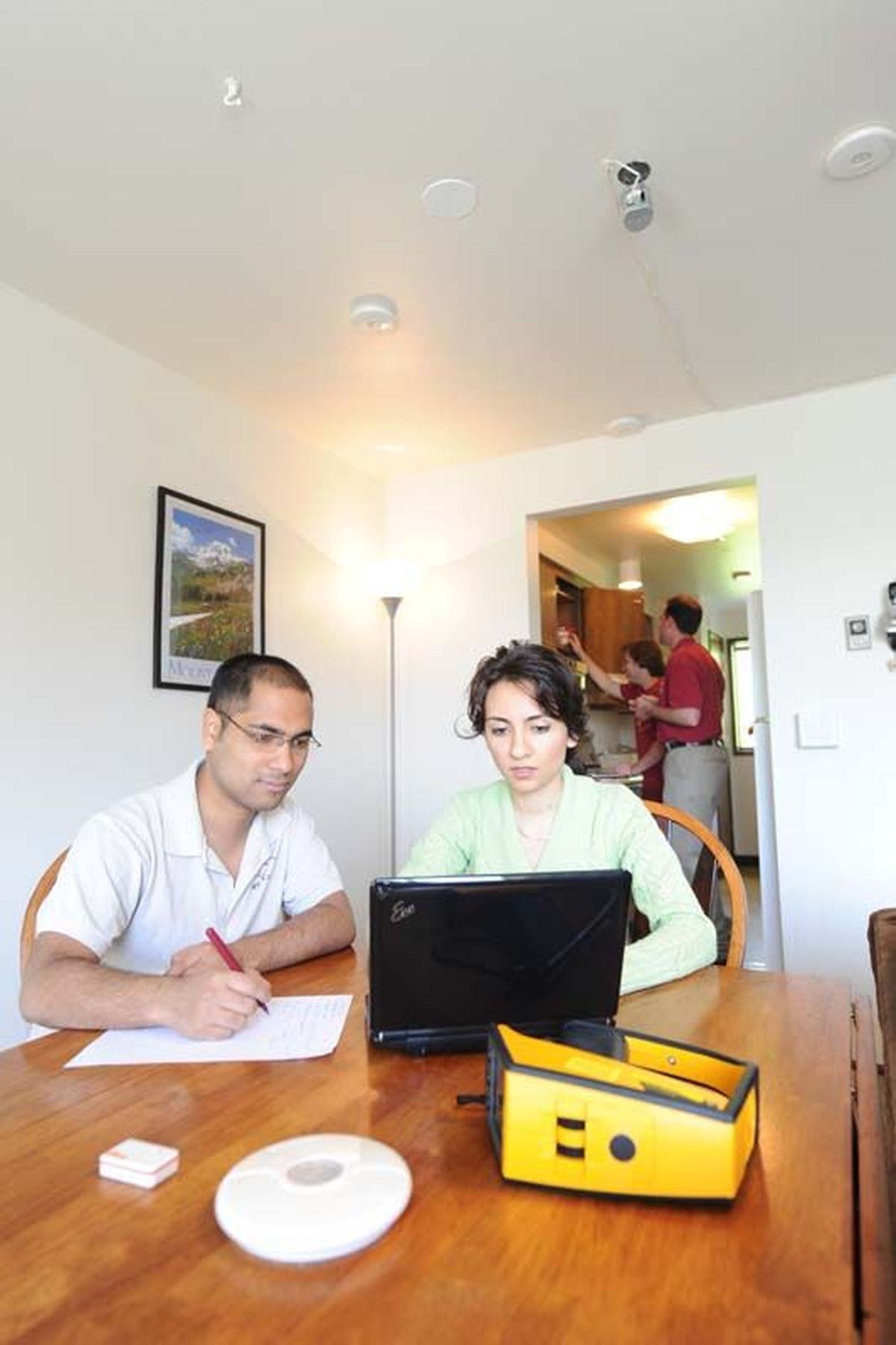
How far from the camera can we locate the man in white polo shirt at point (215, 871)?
3.74 feet

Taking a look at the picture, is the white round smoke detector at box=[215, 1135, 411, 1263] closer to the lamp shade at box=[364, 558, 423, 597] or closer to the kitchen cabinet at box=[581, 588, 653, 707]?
the lamp shade at box=[364, 558, 423, 597]

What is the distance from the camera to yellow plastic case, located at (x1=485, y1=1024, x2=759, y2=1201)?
0.58 meters

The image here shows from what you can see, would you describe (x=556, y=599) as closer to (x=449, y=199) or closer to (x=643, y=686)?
(x=643, y=686)

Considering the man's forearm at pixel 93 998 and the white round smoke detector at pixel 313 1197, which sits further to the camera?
the man's forearm at pixel 93 998

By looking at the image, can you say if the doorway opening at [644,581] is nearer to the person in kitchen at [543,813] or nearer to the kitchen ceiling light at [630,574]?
the kitchen ceiling light at [630,574]

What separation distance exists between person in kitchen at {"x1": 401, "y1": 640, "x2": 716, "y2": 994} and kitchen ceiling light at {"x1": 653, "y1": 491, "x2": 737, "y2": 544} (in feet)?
8.85

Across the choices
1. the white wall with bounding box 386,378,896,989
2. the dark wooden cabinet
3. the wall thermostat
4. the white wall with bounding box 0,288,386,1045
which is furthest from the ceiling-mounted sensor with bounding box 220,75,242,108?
the dark wooden cabinet

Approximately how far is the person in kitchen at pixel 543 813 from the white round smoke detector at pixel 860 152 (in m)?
1.32

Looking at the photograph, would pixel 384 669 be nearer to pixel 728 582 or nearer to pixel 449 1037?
pixel 449 1037

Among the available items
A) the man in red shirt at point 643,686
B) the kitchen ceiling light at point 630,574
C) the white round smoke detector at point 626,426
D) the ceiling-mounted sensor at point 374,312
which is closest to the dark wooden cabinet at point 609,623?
the kitchen ceiling light at point 630,574

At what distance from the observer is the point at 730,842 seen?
18.6ft

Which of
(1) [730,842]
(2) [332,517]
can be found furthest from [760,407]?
(1) [730,842]

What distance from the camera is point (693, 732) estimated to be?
Result: 11.3 ft

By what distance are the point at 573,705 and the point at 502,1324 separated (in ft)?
3.32
